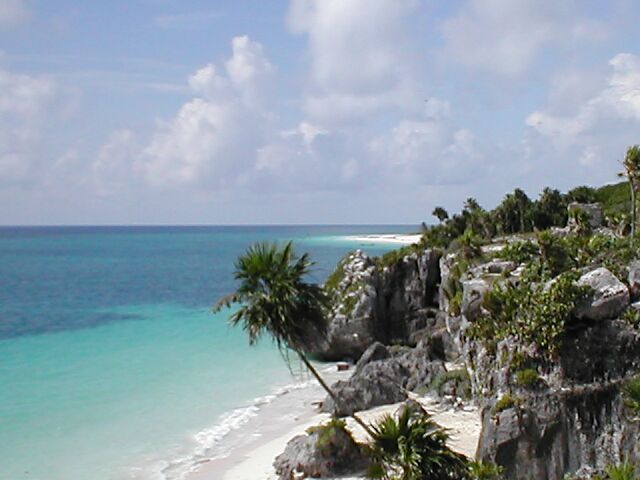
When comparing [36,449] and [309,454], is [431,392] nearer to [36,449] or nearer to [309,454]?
[309,454]

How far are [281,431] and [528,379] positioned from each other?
39.2ft

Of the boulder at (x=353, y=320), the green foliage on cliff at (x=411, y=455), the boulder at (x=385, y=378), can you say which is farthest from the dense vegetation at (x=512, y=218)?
the green foliage on cliff at (x=411, y=455)

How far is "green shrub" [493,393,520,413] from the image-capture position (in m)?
19.0

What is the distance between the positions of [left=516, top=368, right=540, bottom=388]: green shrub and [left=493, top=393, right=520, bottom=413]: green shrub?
49cm

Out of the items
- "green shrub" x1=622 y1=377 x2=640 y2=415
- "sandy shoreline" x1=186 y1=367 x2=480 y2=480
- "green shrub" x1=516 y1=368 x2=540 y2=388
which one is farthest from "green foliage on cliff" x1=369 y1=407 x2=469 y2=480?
"sandy shoreline" x1=186 y1=367 x2=480 y2=480

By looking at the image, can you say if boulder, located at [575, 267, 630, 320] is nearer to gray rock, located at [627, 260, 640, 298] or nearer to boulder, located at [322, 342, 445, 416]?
gray rock, located at [627, 260, 640, 298]

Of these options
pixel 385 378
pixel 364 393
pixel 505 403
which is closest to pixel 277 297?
pixel 505 403

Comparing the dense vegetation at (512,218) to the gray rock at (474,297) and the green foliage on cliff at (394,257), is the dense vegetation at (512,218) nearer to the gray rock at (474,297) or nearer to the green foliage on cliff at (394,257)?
the green foliage on cliff at (394,257)

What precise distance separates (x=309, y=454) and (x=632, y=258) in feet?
40.4

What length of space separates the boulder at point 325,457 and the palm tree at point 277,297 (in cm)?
376

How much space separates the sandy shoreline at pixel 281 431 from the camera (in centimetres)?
2286

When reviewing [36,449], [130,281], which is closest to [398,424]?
[36,449]

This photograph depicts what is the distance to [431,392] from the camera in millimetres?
29484

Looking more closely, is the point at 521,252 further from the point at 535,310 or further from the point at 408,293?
the point at 408,293
